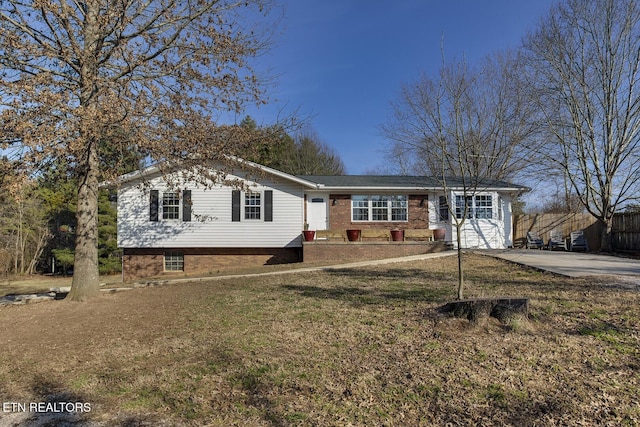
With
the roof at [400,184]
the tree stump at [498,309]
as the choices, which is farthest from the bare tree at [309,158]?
the tree stump at [498,309]

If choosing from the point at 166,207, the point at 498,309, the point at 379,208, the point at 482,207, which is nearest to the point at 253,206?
the point at 166,207

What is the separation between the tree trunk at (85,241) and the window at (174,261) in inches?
351

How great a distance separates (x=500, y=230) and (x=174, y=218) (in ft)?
46.1

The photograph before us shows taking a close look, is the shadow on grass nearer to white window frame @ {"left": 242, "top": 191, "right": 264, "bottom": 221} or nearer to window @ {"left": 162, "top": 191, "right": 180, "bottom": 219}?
white window frame @ {"left": 242, "top": 191, "right": 264, "bottom": 221}

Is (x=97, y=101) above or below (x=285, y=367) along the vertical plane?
above

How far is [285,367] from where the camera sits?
4078mm

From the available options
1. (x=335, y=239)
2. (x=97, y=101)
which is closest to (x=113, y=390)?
(x=97, y=101)

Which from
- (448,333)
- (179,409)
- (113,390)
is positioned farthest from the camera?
(448,333)

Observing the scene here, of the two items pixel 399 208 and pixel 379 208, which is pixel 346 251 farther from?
pixel 399 208

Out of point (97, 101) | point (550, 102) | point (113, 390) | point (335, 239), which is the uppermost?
point (550, 102)

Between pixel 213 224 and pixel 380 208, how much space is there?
723 cm

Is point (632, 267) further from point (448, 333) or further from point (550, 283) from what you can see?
point (448, 333)

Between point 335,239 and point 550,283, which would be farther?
point 335,239

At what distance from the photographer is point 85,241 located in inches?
330
